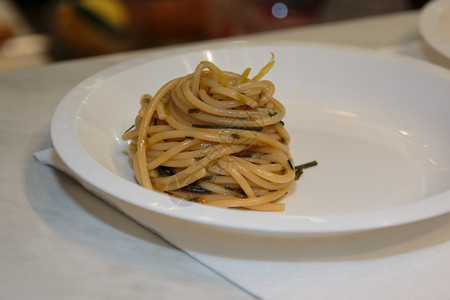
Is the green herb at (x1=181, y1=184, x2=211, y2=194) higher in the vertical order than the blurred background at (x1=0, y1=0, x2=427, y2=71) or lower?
higher

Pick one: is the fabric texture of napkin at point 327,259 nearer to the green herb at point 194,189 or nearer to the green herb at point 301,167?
the green herb at point 194,189

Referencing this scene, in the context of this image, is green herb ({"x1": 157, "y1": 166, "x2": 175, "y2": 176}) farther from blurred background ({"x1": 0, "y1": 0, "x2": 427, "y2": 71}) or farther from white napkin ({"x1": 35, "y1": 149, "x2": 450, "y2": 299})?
blurred background ({"x1": 0, "y1": 0, "x2": 427, "y2": 71})

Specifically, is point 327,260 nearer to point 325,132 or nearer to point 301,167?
point 301,167

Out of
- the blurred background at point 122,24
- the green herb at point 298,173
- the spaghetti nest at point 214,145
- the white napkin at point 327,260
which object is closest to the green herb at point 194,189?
the spaghetti nest at point 214,145

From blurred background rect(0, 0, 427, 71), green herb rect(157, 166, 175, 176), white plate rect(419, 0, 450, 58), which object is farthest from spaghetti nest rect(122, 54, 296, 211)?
blurred background rect(0, 0, 427, 71)

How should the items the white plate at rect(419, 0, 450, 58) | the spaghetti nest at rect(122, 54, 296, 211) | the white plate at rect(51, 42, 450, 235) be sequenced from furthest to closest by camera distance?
the white plate at rect(419, 0, 450, 58) < the spaghetti nest at rect(122, 54, 296, 211) < the white plate at rect(51, 42, 450, 235)

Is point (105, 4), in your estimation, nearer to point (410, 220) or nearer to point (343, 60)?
point (343, 60)
